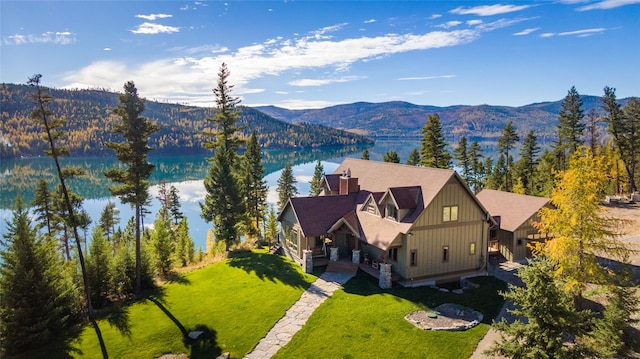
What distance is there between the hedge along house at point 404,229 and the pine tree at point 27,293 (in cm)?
1372

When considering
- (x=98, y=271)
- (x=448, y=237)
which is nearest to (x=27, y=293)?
(x=98, y=271)

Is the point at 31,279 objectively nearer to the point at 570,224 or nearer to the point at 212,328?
the point at 212,328

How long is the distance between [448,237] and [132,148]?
19830 mm

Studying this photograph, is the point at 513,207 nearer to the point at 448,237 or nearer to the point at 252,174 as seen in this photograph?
the point at 448,237

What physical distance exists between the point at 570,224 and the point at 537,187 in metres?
42.0

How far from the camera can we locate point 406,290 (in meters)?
21.4

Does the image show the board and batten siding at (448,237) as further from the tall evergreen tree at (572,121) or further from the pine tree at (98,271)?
the tall evergreen tree at (572,121)

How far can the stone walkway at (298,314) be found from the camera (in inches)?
641

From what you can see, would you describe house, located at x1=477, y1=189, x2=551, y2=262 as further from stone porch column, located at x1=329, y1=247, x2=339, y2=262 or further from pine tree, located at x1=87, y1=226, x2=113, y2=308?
pine tree, located at x1=87, y1=226, x2=113, y2=308

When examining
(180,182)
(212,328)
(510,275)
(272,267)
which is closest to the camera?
(212,328)

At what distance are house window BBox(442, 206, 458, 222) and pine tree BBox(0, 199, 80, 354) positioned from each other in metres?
20.6

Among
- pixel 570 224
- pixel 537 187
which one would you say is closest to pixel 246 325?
pixel 570 224

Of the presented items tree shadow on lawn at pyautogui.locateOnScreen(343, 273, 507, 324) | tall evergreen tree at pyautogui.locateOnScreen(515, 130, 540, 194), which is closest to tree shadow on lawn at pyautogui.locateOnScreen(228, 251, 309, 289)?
tree shadow on lawn at pyautogui.locateOnScreen(343, 273, 507, 324)

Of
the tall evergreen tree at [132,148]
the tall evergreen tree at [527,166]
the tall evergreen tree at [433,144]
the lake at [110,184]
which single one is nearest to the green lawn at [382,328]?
the tall evergreen tree at [132,148]
